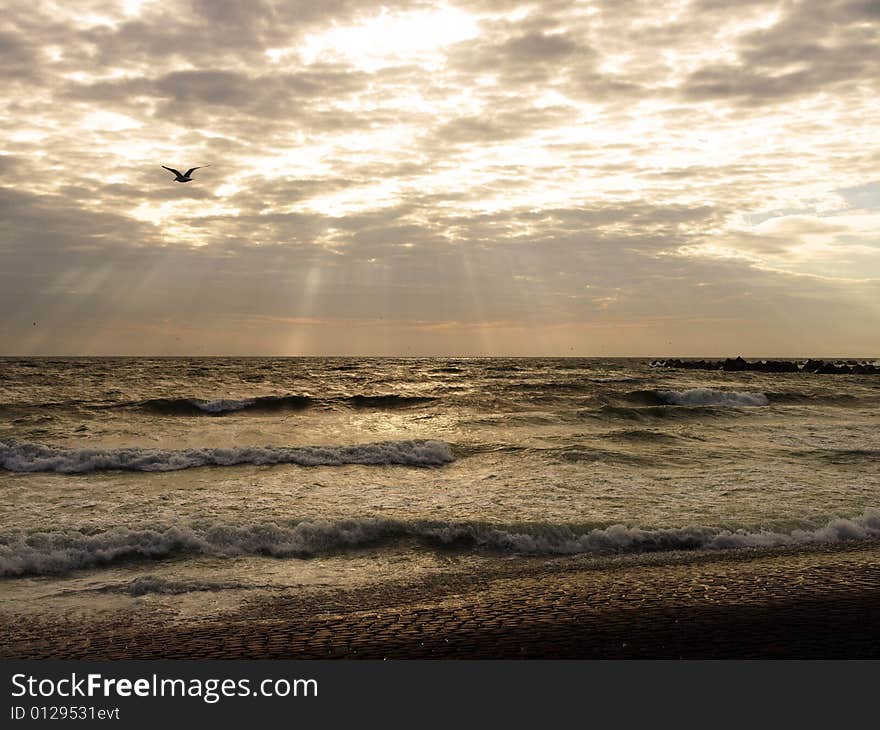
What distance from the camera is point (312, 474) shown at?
64.7 feet

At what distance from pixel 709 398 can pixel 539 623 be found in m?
41.5

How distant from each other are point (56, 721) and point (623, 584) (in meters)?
6.82

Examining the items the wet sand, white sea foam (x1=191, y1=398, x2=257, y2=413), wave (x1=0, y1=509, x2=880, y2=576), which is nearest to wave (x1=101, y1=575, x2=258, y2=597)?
the wet sand

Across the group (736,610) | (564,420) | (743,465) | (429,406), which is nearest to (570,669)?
(736,610)

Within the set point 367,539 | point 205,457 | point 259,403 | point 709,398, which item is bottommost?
point 367,539

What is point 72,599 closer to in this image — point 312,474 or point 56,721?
point 56,721

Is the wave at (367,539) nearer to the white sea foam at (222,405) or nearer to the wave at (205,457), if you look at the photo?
the wave at (205,457)

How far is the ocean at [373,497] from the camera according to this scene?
1113cm

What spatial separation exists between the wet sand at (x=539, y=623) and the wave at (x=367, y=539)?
190cm

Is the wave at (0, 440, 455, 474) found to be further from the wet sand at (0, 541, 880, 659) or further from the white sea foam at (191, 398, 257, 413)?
the white sea foam at (191, 398, 257, 413)

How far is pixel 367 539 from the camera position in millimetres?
12930

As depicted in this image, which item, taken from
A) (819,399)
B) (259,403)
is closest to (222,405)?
(259,403)

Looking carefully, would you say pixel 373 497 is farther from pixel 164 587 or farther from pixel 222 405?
pixel 222 405

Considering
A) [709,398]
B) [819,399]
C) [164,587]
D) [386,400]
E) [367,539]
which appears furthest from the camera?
[709,398]
